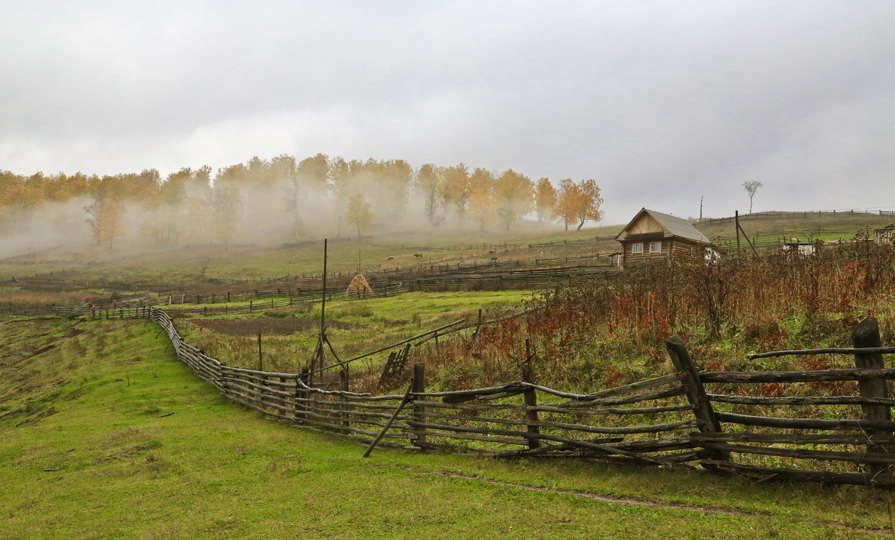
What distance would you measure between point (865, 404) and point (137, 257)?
98889 millimetres

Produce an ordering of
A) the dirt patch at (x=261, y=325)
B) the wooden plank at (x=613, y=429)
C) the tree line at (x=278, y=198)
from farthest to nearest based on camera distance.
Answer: the tree line at (x=278, y=198) → the dirt patch at (x=261, y=325) → the wooden plank at (x=613, y=429)

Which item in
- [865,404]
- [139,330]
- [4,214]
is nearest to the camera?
[865,404]

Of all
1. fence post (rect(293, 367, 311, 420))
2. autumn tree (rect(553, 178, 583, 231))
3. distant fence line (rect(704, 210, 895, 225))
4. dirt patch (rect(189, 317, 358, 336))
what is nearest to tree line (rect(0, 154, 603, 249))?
autumn tree (rect(553, 178, 583, 231))

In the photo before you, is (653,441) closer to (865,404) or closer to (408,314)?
(865,404)

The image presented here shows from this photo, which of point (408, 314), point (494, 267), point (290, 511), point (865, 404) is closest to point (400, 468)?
point (290, 511)

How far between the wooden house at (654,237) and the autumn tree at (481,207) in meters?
57.9

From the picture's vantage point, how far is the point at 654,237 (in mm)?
37469

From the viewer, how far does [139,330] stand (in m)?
32.9

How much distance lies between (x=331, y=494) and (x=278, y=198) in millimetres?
108971

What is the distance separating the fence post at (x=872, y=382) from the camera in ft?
15.5

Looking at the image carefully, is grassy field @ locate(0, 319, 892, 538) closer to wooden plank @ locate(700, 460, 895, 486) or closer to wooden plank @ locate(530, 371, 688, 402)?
wooden plank @ locate(700, 460, 895, 486)

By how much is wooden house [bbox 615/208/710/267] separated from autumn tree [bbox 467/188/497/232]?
57866 mm

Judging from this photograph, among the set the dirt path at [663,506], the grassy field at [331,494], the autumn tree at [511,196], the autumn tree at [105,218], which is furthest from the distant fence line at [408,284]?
the autumn tree at [511,196]

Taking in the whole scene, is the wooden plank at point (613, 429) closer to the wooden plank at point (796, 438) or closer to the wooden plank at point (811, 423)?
the wooden plank at point (796, 438)
